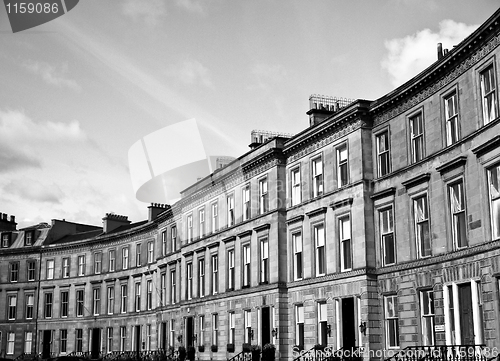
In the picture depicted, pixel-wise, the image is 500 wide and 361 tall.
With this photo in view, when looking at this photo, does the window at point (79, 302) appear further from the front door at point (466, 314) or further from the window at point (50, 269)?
the front door at point (466, 314)

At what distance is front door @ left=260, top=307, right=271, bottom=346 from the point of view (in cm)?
3925

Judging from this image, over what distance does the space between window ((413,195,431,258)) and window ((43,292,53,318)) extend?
54393mm

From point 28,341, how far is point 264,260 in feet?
144

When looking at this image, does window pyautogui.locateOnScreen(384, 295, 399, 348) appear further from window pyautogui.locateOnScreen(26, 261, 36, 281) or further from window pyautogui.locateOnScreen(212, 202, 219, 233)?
window pyautogui.locateOnScreen(26, 261, 36, 281)

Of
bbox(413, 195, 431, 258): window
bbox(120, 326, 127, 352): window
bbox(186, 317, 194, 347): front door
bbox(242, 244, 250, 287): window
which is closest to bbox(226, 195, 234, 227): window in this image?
bbox(242, 244, 250, 287): window

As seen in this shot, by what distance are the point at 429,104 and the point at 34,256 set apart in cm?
5807

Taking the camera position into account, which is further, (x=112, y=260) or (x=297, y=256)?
(x=112, y=260)

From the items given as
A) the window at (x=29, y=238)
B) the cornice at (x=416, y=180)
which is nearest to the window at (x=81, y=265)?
the window at (x=29, y=238)

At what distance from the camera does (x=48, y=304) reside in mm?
74125

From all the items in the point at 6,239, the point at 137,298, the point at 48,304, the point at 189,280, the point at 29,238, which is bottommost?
the point at 48,304

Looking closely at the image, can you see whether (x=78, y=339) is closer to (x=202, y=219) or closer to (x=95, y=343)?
(x=95, y=343)

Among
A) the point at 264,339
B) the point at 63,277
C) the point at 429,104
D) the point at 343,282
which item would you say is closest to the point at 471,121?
the point at 429,104

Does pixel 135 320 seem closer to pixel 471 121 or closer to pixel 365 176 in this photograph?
pixel 365 176

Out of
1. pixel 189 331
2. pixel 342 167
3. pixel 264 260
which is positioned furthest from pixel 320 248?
pixel 189 331
